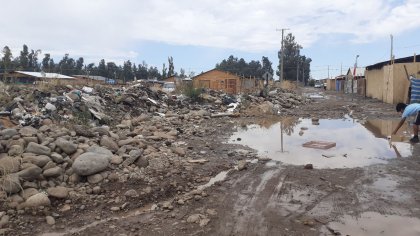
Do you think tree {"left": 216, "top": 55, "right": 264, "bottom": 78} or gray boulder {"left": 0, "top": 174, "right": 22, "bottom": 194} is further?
tree {"left": 216, "top": 55, "right": 264, "bottom": 78}

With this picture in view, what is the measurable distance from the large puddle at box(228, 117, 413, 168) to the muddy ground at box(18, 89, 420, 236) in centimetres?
74

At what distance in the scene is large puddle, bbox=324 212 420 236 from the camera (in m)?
4.02

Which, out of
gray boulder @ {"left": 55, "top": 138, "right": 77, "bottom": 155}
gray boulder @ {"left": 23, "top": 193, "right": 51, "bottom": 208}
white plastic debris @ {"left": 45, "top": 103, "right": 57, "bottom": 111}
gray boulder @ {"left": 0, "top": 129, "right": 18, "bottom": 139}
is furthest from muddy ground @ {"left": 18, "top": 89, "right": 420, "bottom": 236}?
white plastic debris @ {"left": 45, "top": 103, "right": 57, "bottom": 111}

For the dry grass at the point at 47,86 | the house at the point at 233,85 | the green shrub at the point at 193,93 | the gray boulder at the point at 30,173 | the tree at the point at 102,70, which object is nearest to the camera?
the gray boulder at the point at 30,173

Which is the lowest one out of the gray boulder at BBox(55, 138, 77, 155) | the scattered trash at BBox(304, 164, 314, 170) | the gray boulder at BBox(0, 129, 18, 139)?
the scattered trash at BBox(304, 164, 314, 170)

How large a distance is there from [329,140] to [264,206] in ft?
17.9

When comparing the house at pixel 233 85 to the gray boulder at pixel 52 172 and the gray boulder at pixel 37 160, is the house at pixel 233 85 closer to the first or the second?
the gray boulder at pixel 37 160

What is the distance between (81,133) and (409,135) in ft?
26.3

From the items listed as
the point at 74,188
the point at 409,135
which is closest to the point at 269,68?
the point at 409,135

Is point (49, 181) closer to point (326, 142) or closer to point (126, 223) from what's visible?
point (126, 223)

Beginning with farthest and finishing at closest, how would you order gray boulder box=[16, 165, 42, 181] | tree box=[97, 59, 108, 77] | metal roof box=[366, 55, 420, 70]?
tree box=[97, 59, 108, 77] → metal roof box=[366, 55, 420, 70] → gray boulder box=[16, 165, 42, 181]

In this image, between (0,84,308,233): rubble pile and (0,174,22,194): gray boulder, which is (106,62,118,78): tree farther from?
(0,174,22,194): gray boulder

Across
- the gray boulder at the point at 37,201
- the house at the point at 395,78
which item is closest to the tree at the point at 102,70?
the house at the point at 395,78

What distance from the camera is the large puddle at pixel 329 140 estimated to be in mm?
7438
